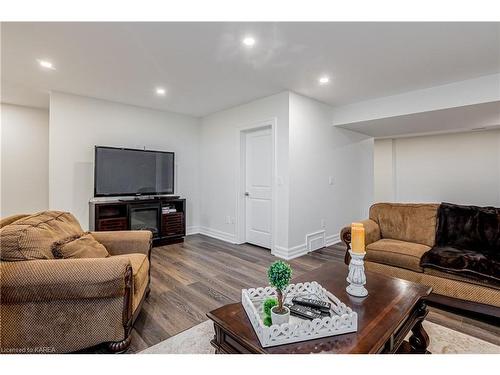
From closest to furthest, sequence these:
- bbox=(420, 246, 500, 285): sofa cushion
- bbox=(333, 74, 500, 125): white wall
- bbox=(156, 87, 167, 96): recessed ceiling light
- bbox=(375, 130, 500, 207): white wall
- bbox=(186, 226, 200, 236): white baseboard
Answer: bbox=(420, 246, 500, 285): sofa cushion
bbox=(333, 74, 500, 125): white wall
bbox=(156, 87, 167, 96): recessed ceiling light
bbox=(186, 226, 200, 236): white baseboard
bbox=(375, 130, 500, 207): white wall

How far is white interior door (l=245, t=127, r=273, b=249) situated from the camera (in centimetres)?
409

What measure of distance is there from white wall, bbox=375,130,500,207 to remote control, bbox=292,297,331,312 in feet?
22.1

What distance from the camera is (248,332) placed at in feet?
3.79

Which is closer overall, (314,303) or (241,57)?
(314,303)

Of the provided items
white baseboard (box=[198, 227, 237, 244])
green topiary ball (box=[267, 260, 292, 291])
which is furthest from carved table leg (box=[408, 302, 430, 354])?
white baseboard (box=[198, 227, 237, 244])

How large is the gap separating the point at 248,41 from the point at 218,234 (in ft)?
11.3

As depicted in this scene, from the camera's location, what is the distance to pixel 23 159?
4512 millimetres

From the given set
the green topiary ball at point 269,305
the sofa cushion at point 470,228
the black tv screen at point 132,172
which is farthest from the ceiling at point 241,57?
the green topiary ball at point 269,305

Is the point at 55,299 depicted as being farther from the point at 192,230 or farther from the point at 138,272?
the point at 192,230

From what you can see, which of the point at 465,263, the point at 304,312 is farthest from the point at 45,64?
the point at 465,263

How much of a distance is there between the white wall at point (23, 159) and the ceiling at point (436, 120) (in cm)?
555

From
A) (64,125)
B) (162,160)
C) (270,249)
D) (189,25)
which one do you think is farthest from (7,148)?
(270,249)

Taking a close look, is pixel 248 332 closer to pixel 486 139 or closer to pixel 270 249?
pixel 270 249

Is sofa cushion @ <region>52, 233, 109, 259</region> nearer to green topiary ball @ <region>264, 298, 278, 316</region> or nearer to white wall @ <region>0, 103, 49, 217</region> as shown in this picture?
green topiary ball @ <region>264, 298, 278, 316</region>
